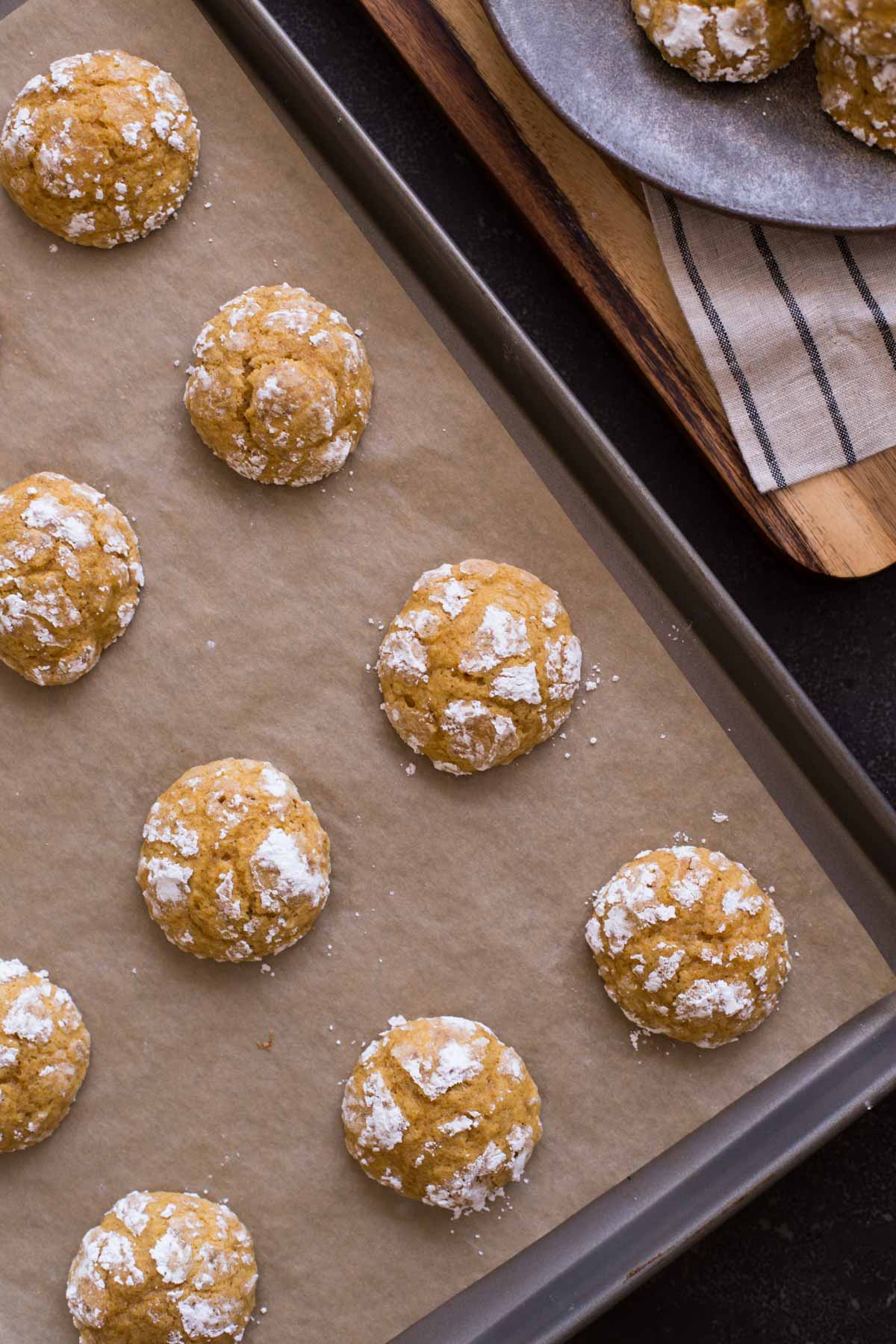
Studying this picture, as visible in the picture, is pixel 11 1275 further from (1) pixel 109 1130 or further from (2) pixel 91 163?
(2) pixel 91 163

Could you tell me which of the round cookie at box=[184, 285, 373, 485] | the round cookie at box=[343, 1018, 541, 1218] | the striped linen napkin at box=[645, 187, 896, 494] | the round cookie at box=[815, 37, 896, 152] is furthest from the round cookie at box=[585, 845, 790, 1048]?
the round cookie at box=[815, 37, 896, 152]

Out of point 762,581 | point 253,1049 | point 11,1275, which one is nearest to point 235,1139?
point 253,1049

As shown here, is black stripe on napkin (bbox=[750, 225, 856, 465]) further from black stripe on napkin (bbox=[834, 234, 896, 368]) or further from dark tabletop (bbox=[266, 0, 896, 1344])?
dark tabletop (bbox=[266, 0, 896, 1344])

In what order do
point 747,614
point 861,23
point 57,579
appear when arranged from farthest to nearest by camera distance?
point 747,614, point 57,579, point 861,23

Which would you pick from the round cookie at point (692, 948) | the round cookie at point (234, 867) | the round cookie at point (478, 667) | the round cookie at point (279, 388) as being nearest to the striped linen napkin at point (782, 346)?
the round cookie at point (478, 667)

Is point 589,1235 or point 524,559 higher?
point 524,559

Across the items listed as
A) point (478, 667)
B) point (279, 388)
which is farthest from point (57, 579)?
point (478, 667)

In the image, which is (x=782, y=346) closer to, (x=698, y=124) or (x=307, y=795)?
(x=698, y=124)
